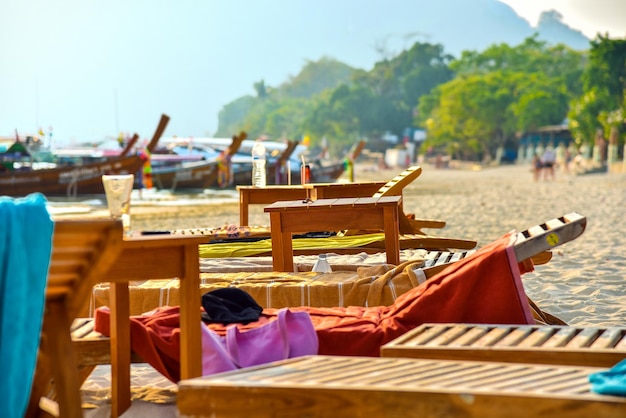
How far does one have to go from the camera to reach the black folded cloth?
366 centimetres

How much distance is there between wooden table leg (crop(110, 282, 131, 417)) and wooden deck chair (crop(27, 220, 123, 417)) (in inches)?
22.2

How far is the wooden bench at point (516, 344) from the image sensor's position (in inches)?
113

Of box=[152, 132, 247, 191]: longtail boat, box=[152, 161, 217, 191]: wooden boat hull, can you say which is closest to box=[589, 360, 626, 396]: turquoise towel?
box=[152, 132, 247, 191]: longtail boat

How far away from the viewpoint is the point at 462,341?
9.99ft

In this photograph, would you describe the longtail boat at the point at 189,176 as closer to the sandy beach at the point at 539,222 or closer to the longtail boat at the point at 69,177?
the longtail boat at the point at 69,177

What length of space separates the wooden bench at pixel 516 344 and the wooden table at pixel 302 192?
351cm

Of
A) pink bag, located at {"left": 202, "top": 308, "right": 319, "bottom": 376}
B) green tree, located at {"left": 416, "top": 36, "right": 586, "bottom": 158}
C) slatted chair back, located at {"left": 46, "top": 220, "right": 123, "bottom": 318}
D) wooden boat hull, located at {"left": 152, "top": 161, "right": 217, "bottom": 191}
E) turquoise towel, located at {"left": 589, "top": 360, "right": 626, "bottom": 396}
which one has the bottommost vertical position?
wooden boat hull, located at {"left": 152, "top": 161, "right": 217, "bottom": 191}

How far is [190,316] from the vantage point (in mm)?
3010

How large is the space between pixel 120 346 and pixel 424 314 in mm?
1152

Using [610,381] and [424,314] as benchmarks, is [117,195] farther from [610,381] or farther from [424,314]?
[610,381]

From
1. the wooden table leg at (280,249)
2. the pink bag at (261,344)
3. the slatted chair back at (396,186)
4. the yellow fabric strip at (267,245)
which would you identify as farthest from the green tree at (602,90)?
the pink bag at (261,344)

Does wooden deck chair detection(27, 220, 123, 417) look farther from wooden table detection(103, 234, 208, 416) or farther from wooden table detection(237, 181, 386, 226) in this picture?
wooden table detection(237, 181, 386, 226)

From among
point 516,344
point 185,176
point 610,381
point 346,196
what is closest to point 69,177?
point 185,176

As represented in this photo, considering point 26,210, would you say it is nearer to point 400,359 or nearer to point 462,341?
point 400,359
